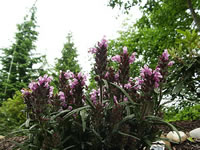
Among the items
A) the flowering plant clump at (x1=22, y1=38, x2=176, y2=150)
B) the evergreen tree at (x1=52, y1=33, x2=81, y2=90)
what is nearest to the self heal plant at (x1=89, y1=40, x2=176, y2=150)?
the flowering plant clump at (x1=22, y1=38, x2=176, y2=150)

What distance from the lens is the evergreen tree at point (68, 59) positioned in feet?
51.6

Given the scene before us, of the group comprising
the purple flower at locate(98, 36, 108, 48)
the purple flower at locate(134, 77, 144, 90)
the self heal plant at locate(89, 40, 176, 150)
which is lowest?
the self heal plant at locate(89, 40, 176, 150)

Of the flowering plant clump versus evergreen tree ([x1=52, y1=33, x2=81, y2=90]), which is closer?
the flowering plant clump

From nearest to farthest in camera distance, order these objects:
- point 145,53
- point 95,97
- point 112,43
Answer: point 95,97, point 145,53, point 112,43

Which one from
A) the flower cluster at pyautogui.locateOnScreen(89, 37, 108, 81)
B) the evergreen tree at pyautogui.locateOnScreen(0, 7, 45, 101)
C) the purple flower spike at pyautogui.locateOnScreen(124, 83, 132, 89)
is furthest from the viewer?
the evergreen tree at pyautogui.locateOnScreen(0, 7, 45, 101)

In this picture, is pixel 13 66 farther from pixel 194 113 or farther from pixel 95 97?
pixel 95 97

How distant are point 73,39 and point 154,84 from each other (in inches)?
748

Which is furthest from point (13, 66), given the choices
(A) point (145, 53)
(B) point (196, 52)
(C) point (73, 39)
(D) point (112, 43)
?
(B) point (196, 52)

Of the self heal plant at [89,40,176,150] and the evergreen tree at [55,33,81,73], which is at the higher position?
the evergreen tree at [55,33,81,73]

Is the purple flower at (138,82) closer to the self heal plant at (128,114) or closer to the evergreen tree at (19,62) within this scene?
the self heal plant at (128,114)

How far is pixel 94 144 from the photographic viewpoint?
1163 millimetres

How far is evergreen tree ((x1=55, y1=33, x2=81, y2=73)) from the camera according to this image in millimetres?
15741

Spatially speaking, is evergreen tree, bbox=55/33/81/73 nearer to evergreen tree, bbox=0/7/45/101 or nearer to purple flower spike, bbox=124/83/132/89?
evergreen tree, bbox=0/7/45/101

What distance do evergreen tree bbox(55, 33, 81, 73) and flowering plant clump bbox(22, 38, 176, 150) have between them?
14250 mm
